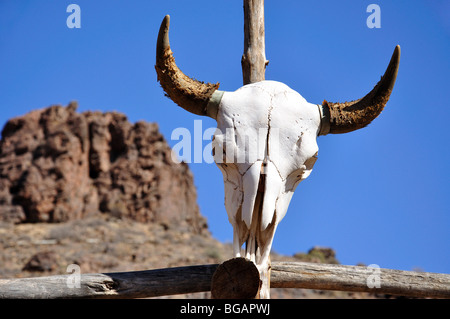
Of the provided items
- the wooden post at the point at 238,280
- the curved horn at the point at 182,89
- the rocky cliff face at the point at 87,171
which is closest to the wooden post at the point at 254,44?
the curved horn at the point at 182,89

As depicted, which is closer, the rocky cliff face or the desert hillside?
the desert hillside

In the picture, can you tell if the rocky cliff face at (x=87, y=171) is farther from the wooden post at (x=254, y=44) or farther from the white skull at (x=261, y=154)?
the white skull at (x=261, y=154)

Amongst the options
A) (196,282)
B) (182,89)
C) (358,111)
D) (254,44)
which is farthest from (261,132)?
(254,44)

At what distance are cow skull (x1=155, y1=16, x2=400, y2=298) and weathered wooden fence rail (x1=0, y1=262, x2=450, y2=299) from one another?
1.03m

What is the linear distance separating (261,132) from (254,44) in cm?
172

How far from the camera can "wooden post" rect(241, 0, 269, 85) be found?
235 inches

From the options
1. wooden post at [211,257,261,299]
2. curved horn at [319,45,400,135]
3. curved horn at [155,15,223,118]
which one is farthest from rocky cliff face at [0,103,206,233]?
wooden post at [211,257,261,299]

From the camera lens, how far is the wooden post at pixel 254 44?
5.97m

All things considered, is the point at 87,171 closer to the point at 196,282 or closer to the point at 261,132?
the point at 196,282

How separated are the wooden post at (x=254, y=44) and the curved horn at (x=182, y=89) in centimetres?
105

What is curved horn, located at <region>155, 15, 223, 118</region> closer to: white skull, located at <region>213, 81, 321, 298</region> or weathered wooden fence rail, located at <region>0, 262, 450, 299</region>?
white skull, located at <region>213, 81, 321, 298</region>

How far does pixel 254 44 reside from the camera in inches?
241
